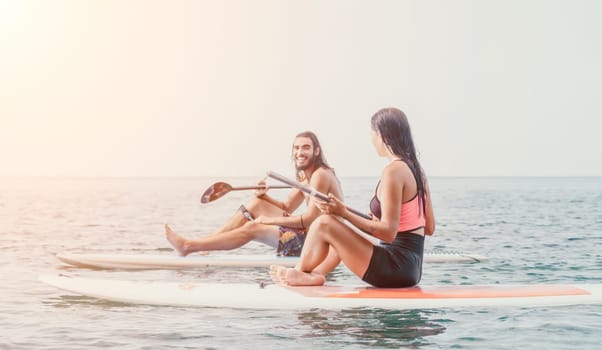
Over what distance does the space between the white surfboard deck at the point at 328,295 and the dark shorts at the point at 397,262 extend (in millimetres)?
79

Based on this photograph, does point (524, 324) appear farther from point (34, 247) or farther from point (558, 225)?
point (558, 225)

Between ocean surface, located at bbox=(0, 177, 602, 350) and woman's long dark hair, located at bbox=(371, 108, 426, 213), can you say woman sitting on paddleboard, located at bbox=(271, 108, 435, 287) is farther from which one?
ocean surface, located at bbox=(0, 177, 602, 350)

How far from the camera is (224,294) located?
277 inches

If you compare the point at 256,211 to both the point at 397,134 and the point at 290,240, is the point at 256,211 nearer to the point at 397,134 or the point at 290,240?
the point at 290,240

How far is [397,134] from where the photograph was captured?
20.6 ft

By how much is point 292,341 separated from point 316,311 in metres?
0.89

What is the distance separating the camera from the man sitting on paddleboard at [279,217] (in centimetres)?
834

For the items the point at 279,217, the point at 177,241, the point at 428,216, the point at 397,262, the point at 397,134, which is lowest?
the point at 177,241

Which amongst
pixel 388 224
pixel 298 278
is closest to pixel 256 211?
pixel 298 278

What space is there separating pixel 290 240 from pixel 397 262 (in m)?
3.15

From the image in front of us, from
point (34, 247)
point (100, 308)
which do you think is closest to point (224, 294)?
point (100, 308)

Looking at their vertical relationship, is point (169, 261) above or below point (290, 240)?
below

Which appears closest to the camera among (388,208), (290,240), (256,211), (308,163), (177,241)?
(388,208)

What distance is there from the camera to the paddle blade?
322 inches
